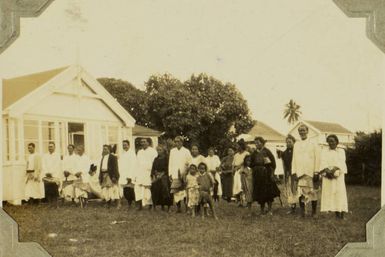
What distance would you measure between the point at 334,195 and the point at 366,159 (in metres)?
0.52

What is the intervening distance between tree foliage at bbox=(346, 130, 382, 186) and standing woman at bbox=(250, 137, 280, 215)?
839mm

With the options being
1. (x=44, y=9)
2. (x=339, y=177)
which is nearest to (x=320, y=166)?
(x=339, y=177)

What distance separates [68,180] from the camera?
5.42 meters

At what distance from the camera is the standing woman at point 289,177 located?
17.4ft

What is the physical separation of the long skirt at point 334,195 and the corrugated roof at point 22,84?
124 inches

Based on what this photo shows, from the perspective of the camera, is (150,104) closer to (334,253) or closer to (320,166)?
(320,166)

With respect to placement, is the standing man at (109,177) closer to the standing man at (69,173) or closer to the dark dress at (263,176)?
the standing man at (69,173)

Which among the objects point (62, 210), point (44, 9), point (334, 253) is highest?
point (44, 9)

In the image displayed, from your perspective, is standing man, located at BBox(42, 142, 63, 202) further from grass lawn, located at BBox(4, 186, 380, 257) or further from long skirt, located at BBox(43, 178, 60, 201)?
grass lawn, located at BBox(4, 186, 380, 257)

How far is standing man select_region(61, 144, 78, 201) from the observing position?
17.5 ft

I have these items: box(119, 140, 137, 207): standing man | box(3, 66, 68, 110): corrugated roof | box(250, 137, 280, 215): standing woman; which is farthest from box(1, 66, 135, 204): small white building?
box(250, 137, 280, 215): standing woman

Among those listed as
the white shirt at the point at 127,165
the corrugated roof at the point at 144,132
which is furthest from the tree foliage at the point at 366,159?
the white shirt at the point at 127,165

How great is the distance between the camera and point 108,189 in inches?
216

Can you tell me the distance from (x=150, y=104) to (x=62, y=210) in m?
1.52
